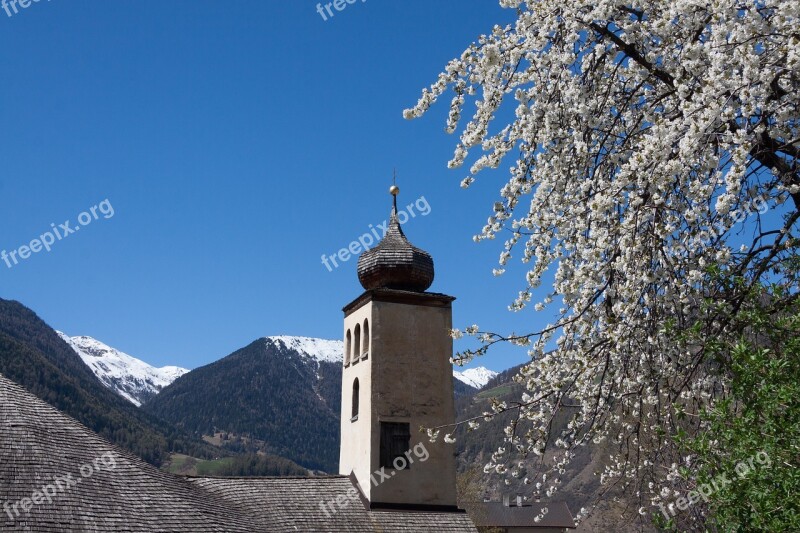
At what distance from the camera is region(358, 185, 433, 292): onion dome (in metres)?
24.7

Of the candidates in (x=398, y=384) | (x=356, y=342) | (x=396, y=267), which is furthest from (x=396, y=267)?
(x=398, y=384)

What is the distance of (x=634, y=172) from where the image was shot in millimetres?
7293

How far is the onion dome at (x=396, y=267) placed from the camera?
2466 centimetres

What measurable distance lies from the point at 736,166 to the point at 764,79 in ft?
2.24

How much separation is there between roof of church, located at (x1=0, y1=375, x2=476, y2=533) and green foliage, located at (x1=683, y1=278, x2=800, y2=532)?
13609 mm

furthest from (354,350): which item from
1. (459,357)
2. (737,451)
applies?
(737,451)

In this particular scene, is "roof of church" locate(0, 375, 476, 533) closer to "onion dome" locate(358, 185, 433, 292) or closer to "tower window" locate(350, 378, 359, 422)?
"tower window" locate(350, 378, 359, 422)

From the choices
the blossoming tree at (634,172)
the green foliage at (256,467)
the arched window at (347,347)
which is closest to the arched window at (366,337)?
the arched window at (347,347)

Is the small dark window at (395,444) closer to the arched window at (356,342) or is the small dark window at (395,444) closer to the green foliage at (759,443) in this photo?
the arched window at (356,342)

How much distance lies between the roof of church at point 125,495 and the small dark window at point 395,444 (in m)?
1.33

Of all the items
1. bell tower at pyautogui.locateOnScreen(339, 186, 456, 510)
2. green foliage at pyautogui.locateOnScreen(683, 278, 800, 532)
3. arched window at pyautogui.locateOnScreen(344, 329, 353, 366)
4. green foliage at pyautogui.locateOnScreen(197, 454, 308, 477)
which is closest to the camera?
green foliage at pyautogui.locateOnScreen(683, 278, 800, 532)

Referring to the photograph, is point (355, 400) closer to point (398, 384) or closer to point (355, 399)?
point (355, 399)

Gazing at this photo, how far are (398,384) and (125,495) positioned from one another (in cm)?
808

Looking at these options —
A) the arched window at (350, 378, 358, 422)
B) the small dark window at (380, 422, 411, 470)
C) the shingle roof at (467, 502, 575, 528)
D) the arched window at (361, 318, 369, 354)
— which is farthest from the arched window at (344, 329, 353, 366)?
the shingle roof at (467, 502, 575, 528)
